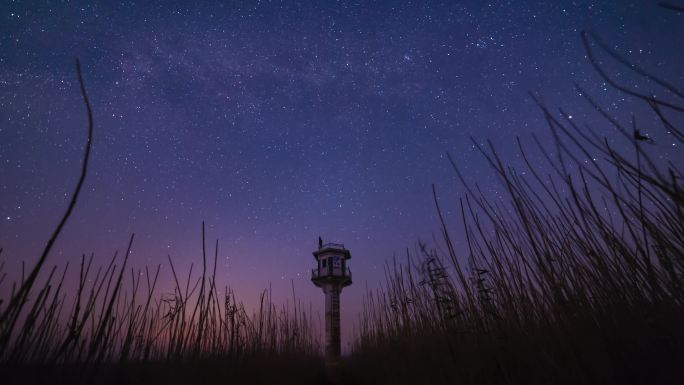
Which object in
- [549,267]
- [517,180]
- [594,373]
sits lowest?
[594,373]

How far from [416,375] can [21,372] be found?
10.1 feet

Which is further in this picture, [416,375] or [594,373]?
[416,375]

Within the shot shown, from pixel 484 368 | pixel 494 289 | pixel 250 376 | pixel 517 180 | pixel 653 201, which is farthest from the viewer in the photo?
pixel 250 376

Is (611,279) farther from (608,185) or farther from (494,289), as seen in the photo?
(494,289)

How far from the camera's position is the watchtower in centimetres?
1322

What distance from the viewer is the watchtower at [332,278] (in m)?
13.2

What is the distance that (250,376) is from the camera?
469 cm

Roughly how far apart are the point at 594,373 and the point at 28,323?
2545mm

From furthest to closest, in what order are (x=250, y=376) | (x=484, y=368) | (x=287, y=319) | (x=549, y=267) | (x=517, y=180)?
(x=287, y=319), (x=250, y=376), (x=484, y=368), (x=517, y=180), (x=549, y=267)

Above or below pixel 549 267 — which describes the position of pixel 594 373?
below

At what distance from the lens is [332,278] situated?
14.2 m

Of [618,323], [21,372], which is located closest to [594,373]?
[618,323]

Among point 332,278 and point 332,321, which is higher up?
point 332,278

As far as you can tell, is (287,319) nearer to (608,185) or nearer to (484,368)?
(484,368)
